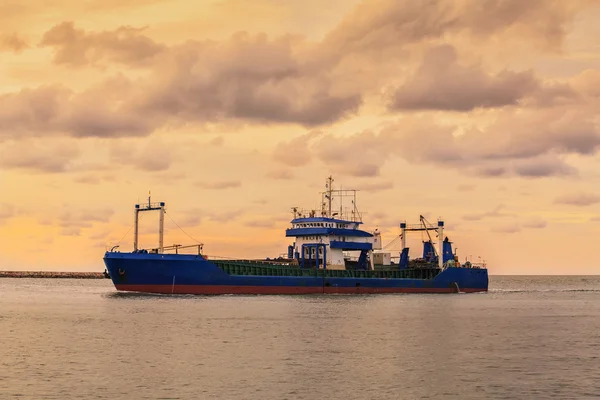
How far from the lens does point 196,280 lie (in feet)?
310

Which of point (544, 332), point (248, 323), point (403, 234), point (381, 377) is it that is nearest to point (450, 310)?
point (544, 332)

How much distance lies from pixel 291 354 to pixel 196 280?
158ft

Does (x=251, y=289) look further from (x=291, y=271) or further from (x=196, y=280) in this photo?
(x=196, y=280)

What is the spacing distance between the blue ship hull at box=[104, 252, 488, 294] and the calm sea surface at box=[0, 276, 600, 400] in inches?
409

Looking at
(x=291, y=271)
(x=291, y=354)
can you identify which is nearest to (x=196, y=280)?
(x=291, y=271)

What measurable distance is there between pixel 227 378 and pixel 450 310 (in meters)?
51.2

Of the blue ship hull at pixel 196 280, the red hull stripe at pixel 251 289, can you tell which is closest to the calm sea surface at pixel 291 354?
the blue ship hull at pixel 196 280

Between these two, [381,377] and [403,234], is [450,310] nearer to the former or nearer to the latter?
[403,234]

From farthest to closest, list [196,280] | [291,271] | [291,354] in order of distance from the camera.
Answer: [291,271] < [196,280] < [291,354]

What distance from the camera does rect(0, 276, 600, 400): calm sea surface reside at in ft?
120

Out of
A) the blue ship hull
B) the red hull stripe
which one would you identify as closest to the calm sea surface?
the blue ship hull

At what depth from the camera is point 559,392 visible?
36.3 m

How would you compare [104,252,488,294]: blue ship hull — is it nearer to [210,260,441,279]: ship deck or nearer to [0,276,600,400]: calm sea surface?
[210,260,441,279]: ship deck

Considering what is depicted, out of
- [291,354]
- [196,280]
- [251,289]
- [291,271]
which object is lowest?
[291,354]
